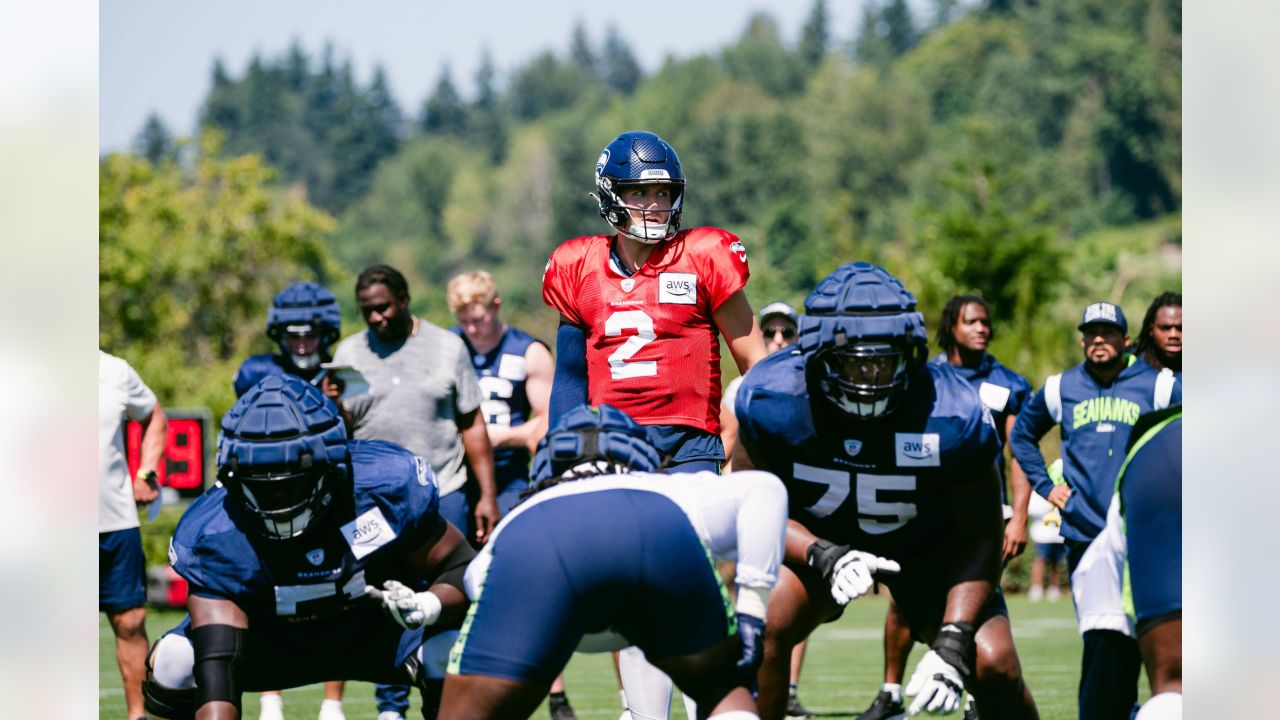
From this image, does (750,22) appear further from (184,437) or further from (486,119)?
(184,437)

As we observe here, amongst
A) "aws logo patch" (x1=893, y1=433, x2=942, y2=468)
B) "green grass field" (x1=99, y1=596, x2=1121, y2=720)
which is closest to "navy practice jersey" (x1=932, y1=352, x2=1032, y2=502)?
"green grass field" (x1=99, y1=596, x2=1121, y2=720)

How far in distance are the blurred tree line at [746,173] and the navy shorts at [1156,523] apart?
53.7ft

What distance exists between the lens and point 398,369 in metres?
7.80

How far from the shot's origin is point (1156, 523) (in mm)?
3775

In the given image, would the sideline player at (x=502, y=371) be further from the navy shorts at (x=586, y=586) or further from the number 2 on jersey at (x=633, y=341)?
the navy shorts at (x=586, y=586)

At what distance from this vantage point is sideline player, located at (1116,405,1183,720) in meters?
3.76

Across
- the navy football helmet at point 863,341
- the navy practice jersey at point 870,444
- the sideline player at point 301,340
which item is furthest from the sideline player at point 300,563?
the sideline player at point 301,340

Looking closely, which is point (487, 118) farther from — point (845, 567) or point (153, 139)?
point (845, 567)

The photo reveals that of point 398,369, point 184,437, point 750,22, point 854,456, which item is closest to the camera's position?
point 854,456

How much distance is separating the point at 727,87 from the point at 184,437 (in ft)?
362

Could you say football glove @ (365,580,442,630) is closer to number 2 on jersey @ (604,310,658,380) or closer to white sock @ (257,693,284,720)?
number 2 on jersey @ (604,310,658,380)

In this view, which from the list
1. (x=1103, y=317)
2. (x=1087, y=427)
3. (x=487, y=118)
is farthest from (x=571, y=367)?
(x=487, y=118)

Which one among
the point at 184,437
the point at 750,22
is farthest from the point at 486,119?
the point at 184,437

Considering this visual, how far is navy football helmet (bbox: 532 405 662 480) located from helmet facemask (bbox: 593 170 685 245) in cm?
131
